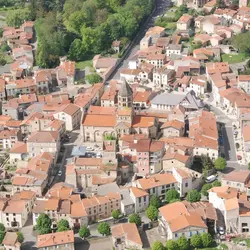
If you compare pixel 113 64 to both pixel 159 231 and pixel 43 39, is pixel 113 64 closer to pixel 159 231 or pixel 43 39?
pixel 43 39

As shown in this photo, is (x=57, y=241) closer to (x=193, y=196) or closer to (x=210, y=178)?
(x=193, y=196)

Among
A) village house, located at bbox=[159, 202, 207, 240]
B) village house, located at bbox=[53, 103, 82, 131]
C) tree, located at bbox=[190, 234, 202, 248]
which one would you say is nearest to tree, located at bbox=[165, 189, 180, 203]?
village house, located at bbox=[159, 202, 207, 240]

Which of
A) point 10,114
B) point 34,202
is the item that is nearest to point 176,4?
point 10,114

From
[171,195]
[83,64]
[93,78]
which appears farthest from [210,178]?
[83,64]

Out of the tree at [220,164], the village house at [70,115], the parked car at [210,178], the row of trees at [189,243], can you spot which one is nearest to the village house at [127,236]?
the row of trees at [189,243]

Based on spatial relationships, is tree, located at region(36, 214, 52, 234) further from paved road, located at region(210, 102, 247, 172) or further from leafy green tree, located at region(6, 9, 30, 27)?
leafy green tree, located at region(6, 9, 30, 27)

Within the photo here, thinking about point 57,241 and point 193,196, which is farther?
point 193,196

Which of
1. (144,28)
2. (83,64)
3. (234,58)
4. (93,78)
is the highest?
(144,28)
